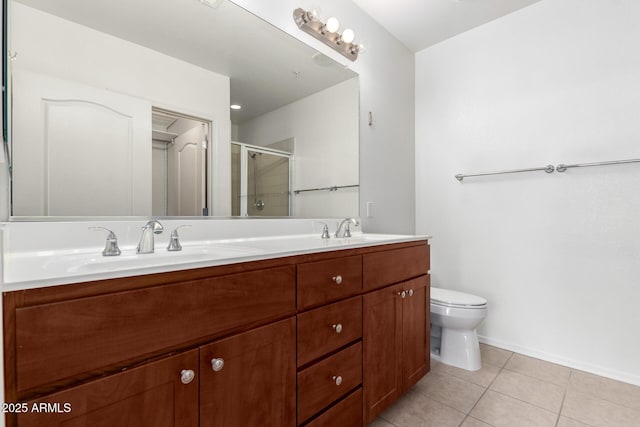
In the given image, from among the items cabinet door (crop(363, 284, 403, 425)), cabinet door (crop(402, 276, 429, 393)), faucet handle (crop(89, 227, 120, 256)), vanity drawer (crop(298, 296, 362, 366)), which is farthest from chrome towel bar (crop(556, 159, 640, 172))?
faucet handle (crop(89, 227, 120, 256))

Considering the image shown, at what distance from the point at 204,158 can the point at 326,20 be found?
1.19 meters

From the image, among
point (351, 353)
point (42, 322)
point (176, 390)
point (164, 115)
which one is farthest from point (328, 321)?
point (164, 115)

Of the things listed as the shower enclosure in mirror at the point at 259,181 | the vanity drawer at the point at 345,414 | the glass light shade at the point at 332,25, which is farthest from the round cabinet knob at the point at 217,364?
the glass light shade at the point at 332,25

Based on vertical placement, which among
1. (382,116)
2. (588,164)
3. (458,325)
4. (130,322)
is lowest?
(458,325)

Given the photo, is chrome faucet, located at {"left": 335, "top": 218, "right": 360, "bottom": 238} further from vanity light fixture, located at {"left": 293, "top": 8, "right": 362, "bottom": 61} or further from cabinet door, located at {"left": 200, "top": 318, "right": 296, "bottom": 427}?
vanity light fixture, located at {"left": 293, "top": 8, "right": 362, "bottom": 61}

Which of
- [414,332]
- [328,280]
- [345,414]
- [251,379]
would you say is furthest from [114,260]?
[414,332]

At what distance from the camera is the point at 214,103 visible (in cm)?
140

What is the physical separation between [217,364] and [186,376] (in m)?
0.08

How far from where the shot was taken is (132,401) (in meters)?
0.65

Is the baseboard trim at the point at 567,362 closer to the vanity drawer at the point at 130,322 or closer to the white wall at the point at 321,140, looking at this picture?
the white wall at the point at 321,140

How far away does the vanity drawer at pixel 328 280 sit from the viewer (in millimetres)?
1016

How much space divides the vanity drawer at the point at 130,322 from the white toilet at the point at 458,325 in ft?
4.53

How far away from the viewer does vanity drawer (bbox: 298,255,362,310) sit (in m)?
1.02

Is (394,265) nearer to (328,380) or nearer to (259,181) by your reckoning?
(328,380)
